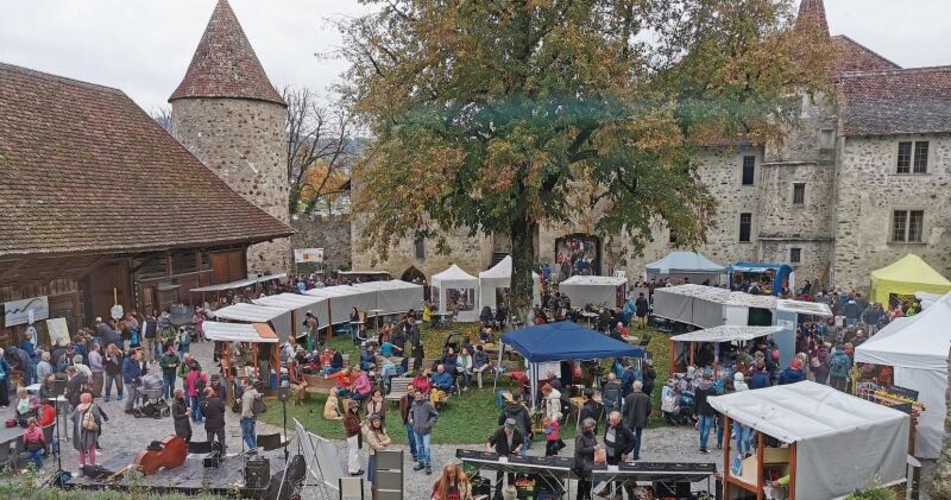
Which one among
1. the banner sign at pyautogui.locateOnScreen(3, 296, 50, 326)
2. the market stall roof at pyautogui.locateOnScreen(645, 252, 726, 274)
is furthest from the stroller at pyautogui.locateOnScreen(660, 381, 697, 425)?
the banner sign at pyautogui.locateOnScreen(3, 296, 50, 326)

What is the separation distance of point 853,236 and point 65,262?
88.3ft

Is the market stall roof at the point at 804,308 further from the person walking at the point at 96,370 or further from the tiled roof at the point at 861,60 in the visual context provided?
the tiled roof at the point at 861,60

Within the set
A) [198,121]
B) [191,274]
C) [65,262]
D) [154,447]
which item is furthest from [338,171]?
[154,447]

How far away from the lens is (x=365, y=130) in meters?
20.6

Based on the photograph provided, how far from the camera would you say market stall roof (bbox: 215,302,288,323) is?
1655 cm

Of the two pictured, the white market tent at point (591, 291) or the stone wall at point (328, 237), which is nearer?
the white market tent at point (591, 291)

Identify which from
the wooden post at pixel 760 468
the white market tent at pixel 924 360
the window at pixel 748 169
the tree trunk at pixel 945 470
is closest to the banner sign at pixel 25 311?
the wooden post at pixel 760 468

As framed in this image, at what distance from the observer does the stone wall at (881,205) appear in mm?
25141

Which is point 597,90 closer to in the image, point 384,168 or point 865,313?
point 384,168

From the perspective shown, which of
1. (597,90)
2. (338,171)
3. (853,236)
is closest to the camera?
(597,90)

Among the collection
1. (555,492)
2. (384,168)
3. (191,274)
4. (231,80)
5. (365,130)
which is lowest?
(555,492)

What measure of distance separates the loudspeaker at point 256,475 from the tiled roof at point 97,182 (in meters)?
9.60

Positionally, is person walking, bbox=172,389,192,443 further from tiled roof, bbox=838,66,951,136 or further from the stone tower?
tiled roof, bbox=838,66,951,136

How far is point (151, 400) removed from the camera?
1373 cm
